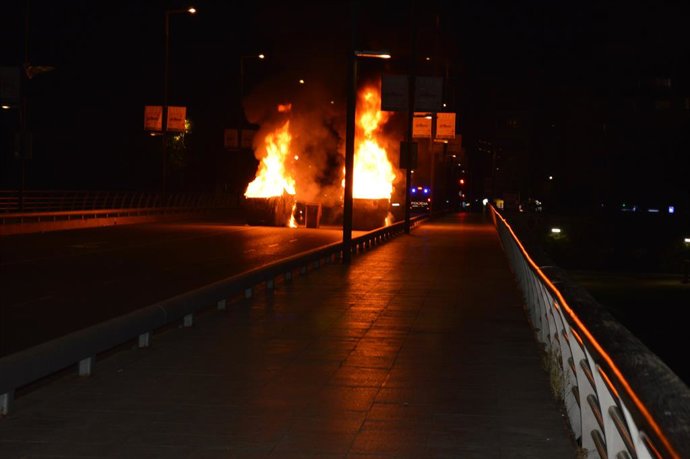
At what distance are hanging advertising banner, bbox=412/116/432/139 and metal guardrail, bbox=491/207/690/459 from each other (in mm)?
41325

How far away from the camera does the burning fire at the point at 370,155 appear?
56.0 m

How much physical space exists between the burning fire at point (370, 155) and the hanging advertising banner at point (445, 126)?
2.73m

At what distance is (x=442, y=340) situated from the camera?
13414mm

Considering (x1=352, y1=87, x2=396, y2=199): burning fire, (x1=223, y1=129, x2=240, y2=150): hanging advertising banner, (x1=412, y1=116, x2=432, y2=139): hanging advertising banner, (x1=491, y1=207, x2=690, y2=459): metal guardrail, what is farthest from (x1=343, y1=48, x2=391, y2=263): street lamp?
(x1=223, y1=129, x2=240, y2=150): hanging advertising banner

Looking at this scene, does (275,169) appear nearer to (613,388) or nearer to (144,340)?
(144,340)

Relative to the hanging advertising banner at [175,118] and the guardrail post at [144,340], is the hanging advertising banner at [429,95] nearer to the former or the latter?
the hanging advertising banner at [175,118]

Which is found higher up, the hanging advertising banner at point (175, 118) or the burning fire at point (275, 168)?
the hanging advertising banner at point (175, 118)

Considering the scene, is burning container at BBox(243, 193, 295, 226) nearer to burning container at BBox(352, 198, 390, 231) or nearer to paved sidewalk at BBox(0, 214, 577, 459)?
burning container at BBox(352, 198, 390, 231)

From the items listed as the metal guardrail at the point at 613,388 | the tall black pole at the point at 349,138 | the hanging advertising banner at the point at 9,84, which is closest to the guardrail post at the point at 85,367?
the metal guardrail at the point at 613,388

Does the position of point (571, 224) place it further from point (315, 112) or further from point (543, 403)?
point (543, 403)

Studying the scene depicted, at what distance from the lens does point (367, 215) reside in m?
53.3

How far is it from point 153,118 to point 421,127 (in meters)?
13.1

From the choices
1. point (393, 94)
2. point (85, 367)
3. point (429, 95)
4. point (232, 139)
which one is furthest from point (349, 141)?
point (232, 139)

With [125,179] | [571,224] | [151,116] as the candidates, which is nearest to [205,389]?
[151,116]
